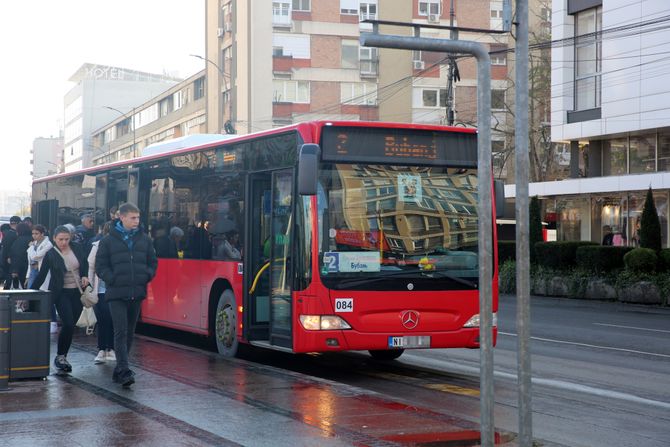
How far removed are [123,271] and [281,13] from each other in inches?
2213

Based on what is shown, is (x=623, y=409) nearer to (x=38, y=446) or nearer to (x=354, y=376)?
(x=354, y=376)

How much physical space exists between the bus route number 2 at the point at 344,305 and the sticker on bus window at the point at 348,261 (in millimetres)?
333

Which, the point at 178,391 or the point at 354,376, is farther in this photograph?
the point at 354,376

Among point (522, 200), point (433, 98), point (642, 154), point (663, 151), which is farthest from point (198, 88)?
point (522, 200)

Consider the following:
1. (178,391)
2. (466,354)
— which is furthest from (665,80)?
(178,391)

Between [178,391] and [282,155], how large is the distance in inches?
144

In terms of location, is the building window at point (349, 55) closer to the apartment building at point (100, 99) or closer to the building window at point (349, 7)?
the building window at point (349, 7)

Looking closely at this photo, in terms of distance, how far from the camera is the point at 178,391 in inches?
417

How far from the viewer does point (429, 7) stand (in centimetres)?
6800

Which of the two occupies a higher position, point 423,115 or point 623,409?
point 423,115

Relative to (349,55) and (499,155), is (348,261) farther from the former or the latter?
(349,55)

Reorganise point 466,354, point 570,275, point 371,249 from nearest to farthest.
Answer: point 371,249 → point 466,354 → point 570,275

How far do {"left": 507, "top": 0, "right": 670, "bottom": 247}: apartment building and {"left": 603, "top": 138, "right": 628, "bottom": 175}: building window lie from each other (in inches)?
0.8

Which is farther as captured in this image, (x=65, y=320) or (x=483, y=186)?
(x=65, y=320)
